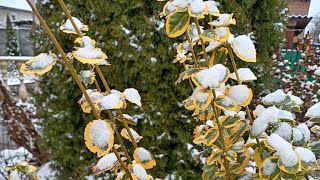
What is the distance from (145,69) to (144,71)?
0.04 ft

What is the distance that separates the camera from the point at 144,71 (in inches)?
82.7

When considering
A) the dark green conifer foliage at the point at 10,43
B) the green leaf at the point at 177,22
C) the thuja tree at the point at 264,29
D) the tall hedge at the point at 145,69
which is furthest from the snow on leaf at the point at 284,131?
the dark green conifer foliage at the point at 10,43

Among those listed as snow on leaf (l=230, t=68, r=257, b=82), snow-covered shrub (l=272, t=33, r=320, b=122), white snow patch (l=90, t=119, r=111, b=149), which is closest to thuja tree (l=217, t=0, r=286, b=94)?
snow-covered shrub (l=272, t=33, r=320, b=122)

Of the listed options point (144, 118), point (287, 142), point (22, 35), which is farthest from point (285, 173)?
point (22, 35)

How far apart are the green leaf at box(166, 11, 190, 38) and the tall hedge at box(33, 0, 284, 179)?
1.46 meters

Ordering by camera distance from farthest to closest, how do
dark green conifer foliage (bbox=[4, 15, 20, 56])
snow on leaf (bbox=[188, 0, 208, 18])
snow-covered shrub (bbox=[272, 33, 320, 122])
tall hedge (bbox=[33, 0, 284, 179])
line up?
dark green conifer foliage (bbox=[4, 15, 20, 56]), snow-covered shrub (bbox=[272, 33, 320, 122]), tall hedge (bbox=[33, 0, 284, 179]), snow on leaf (bbox=[188, 0, 208, 18])

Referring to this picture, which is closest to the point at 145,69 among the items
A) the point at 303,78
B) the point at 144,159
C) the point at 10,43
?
the point at 144,159

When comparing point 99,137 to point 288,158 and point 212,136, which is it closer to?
point 212,136

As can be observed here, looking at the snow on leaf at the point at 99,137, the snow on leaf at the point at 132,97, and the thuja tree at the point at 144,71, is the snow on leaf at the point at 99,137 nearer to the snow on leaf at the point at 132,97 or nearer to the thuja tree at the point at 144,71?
the snow on leaf at the point at 132,97

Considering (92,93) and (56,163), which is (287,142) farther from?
(56,163)

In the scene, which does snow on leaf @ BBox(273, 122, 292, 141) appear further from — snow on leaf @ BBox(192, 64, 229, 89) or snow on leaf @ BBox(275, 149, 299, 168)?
snow on leaf @ BBox(192, 64, 229, 89)

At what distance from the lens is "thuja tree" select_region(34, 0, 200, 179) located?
2.07 metres

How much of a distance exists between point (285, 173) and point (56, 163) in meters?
2.18

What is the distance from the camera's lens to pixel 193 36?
0.75 meters
